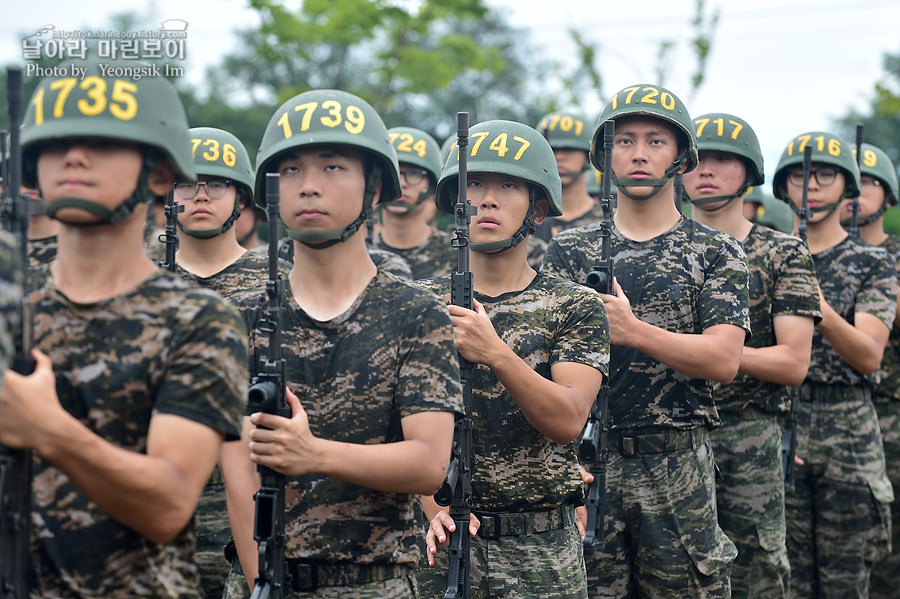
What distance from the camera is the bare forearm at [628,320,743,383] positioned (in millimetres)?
5457

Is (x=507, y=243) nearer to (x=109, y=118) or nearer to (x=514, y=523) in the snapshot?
(x=514, y=523)

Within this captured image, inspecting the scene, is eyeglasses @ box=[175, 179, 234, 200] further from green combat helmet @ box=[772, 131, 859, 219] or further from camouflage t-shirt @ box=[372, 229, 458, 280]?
green combat helmet @ box=[772, 131, 859, 219]

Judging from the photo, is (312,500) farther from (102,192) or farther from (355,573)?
(102,192)

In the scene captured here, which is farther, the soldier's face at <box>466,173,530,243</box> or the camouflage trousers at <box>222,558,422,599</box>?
the soldier's face at <box>466,173,530,243</box>

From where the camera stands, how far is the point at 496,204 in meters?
5.14

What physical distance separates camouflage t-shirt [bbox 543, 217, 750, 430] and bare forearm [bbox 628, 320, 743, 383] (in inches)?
7.3

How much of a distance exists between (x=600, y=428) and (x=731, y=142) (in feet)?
8.03

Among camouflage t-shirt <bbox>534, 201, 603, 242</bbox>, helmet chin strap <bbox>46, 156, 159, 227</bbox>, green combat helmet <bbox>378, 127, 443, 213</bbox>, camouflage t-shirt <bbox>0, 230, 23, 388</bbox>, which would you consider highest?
green combat helmet <bbox>378, 127, 443, 213</bbox>

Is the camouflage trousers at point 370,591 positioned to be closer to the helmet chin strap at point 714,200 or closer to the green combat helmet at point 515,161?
the green combat helmet at point 515,161

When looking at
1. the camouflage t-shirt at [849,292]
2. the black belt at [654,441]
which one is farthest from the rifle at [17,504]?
the camouflage t-shirt at [849,292]

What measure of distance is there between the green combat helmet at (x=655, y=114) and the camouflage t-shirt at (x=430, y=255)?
256 cm

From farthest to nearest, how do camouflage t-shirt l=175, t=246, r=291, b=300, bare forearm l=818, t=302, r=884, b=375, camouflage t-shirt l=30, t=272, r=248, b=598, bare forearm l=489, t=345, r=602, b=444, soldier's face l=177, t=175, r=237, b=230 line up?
1. bare forearm l=818, t=302, r=884, b=375
2. soldier's face l=177, t=175, r=237, b=230
3. camouflage t-shirt l=175, t=246, r=291, b=300
4. bare forearm l=489, t=345, r=602, b=444
5. camouflage t-shirt l=30, t=272, r=248, b=598

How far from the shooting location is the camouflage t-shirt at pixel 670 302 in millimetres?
5812

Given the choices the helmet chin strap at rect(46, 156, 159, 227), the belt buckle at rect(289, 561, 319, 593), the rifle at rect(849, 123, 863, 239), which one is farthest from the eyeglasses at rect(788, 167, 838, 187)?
the helmet chin strap at rect(46, 156, 159, 227)
